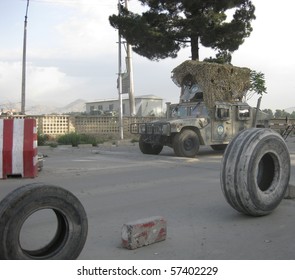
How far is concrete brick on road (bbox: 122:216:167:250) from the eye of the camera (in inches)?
184

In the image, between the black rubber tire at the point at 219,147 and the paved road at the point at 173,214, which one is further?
the black rubber tire at the point at 219,147

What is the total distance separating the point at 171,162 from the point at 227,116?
3242 millimetres

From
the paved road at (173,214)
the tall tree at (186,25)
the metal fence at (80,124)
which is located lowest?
the paved road at (173,214)

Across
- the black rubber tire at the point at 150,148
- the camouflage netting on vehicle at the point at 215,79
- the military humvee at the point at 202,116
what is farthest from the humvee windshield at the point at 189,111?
the black rubber tire at the point at 150,148

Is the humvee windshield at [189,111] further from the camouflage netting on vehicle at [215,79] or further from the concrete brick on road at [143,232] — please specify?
the concrete brick on road at [143,232]

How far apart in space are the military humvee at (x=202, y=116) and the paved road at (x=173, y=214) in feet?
9.18

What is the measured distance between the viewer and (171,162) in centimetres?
1301

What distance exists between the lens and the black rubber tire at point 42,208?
3634 mm

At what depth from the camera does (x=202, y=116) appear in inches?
590

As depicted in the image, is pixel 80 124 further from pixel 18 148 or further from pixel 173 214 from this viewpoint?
pixel 173 214

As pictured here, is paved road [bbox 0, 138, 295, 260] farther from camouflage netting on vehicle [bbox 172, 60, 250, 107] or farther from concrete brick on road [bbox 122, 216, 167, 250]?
camouflage netting on vehicle [bbox 172, 60, 250, 107]

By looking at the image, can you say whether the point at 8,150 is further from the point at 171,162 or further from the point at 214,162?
the point at 214,162

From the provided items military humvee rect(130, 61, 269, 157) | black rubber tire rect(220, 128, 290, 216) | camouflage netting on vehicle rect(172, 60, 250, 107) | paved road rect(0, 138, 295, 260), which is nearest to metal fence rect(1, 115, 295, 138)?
camouflage netting on vehicle rect(172, 60, 250, 107)

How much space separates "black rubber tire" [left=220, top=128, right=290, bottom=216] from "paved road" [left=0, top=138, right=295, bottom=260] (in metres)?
0.23
